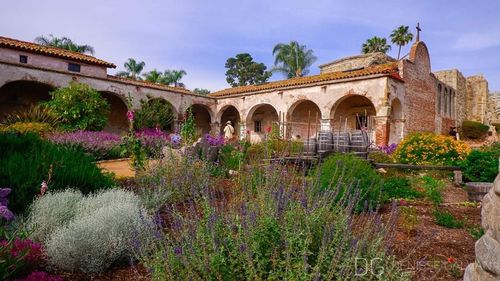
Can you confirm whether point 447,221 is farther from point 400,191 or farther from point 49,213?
point 49,213

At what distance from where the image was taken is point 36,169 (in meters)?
3.63

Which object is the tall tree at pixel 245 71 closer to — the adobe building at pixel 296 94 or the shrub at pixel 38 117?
the adobe building at pixel 296 94

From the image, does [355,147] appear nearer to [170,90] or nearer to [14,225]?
[14,225]

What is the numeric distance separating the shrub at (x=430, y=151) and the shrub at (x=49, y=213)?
957 cm

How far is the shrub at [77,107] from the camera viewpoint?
1298 centimetres

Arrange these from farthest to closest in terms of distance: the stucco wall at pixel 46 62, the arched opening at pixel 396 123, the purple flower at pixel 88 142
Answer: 1. the arched opening at pixel 396 123
2. the stucco wall at pixel 46 62
3. the purple flower at pixel 88 142

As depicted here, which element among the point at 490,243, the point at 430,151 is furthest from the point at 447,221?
the point at 430,151

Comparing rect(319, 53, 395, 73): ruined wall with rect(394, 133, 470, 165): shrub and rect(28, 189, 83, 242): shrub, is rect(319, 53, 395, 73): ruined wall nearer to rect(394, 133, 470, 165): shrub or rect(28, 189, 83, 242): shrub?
rect(394, 133, 470, 165): shrub

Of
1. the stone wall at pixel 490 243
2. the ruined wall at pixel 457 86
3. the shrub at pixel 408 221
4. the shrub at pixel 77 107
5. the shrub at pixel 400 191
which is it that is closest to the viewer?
the stone wall at pixel 490 243

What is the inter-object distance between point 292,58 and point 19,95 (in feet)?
75.3

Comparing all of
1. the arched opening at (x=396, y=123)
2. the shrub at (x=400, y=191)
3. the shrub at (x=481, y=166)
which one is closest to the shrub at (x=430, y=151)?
the shrub at (x=481, y=166)

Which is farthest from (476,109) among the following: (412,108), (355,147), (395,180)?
(395,180)

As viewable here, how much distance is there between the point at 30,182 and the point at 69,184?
0.58 metres

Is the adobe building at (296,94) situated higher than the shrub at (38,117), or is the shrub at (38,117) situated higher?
the adobe building at (296,94)
